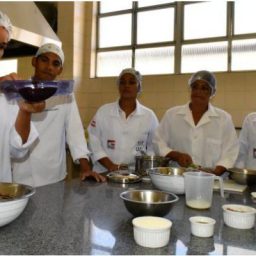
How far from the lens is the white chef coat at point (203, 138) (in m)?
1.96

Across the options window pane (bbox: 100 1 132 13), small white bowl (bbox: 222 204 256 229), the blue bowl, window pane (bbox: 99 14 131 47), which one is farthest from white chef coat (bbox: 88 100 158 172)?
window pane (bbox: 100 1 132 13)

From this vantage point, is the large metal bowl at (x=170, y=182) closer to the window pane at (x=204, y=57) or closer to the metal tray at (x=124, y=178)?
the metal tray at (x=124, y=178)

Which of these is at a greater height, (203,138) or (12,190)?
(203,138)

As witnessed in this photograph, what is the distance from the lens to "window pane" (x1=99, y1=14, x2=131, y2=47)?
3.97m

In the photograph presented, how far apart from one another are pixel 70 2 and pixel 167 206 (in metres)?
3.58

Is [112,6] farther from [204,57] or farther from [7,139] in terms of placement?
[7,139]

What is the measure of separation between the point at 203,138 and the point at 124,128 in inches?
21.2

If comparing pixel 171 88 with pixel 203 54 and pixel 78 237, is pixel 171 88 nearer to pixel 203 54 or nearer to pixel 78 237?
pixel 203 54

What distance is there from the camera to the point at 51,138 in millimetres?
1731

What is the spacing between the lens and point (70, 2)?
386cm

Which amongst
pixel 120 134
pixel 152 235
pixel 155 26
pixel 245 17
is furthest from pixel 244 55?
pixel 152 235

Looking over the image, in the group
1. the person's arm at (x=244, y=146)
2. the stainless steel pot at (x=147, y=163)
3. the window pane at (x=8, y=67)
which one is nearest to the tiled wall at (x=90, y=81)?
the window pane at (x=8, y=67)

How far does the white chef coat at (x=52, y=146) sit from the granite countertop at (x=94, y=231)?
55cm

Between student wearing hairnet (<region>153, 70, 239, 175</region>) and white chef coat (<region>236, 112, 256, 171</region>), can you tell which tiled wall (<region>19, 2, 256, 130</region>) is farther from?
student wearing hairnet (<region>153, 70, 239, 175</region>)
